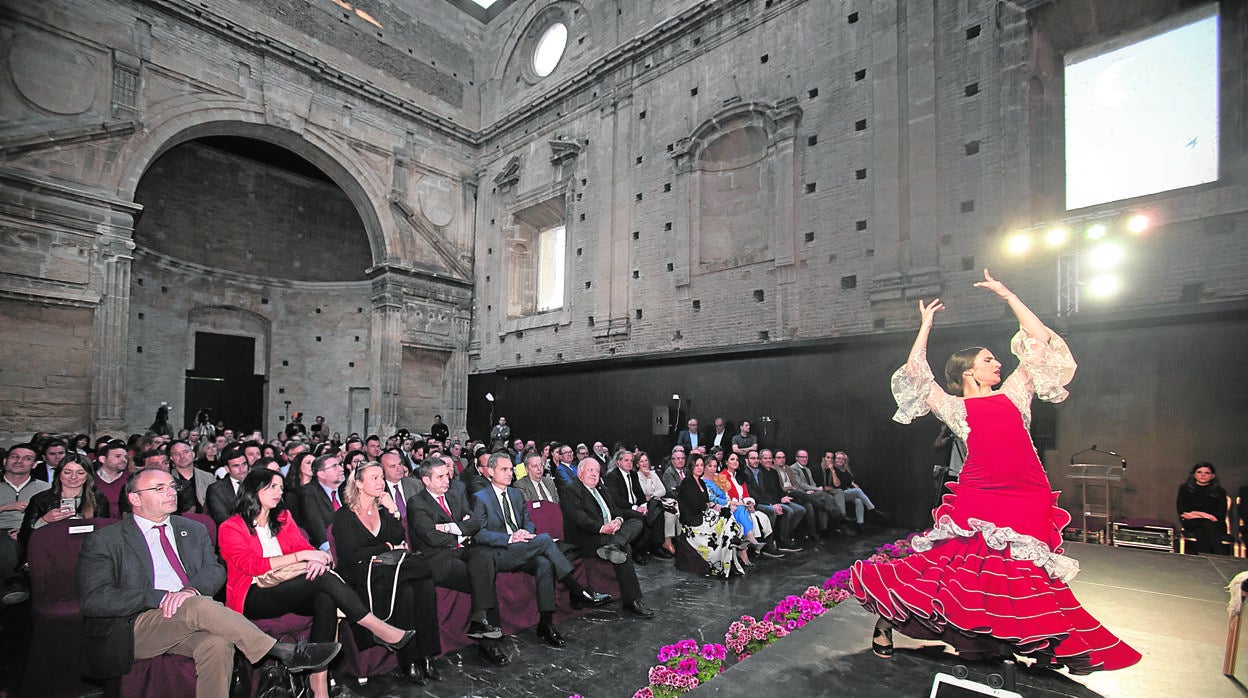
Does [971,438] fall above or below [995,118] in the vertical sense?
below

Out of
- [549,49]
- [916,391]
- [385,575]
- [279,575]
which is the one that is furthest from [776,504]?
[549,49]

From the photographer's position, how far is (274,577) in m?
3.38

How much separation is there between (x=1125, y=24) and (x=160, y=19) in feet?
55.4

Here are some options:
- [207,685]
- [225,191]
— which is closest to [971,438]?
[207,685]

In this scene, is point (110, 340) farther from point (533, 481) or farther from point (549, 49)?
point (549, 49)

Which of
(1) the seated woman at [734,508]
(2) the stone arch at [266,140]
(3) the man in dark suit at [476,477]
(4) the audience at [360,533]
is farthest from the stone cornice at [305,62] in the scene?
(1) the seated woman at [734,508]

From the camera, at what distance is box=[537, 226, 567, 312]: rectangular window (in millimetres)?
16453

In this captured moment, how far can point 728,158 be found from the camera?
1233 cm

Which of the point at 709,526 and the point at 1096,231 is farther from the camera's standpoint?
the point at 1096,231

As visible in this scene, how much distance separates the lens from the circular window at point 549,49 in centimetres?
1591

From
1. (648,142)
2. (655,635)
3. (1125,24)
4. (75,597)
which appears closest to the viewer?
(75,597)

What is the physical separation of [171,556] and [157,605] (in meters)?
0.32

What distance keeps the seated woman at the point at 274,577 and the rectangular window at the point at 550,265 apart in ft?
42.3

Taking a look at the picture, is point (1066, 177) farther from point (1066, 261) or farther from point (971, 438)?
point (971, 438)
